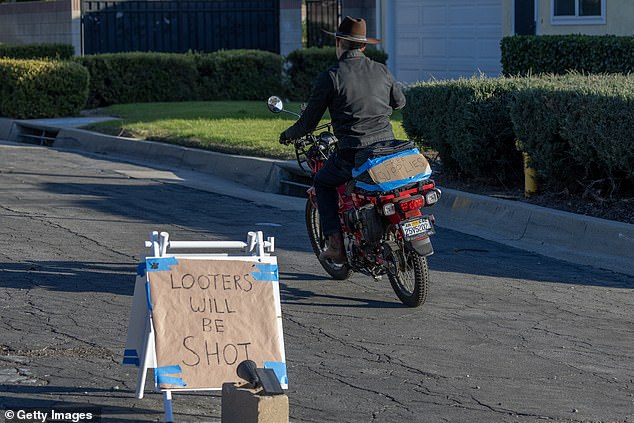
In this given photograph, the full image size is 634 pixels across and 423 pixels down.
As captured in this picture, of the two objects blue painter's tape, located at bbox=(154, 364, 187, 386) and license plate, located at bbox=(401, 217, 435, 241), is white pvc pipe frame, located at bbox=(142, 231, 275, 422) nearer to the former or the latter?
blue painter's tape, located at bbox=(154, 364, 187, 386)

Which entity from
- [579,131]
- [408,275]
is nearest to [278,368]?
[408,275]

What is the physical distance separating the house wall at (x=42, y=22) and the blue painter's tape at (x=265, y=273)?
22.4 m

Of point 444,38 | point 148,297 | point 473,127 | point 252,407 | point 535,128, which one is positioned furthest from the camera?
point 444,38

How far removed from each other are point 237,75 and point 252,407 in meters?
20.9

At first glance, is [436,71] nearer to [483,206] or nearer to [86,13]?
[86,13]

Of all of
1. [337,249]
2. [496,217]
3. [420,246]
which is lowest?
[496,217]

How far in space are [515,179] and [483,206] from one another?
3.89 ft

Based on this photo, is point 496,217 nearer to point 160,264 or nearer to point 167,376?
point 160,264

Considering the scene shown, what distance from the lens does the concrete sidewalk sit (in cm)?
991

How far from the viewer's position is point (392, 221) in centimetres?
794

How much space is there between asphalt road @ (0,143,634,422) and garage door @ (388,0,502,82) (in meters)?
12.1

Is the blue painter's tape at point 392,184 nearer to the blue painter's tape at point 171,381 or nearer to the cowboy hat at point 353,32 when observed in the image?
the cowboy hat at point 353,32

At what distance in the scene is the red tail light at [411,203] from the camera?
780 cm

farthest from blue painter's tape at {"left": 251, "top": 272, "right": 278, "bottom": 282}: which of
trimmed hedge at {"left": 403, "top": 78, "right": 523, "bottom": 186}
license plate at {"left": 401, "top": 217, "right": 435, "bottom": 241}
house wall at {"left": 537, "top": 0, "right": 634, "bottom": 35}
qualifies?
house wall at {"left": 537, "top": 0, "right": 634, "bottom": 35}
